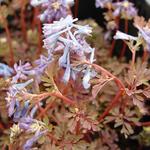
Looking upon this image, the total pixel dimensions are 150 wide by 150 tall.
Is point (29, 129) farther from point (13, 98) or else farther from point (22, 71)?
point (22, 71)

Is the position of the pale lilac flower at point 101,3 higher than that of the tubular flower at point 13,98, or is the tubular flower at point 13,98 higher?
the pale lilac flower at point 101,3

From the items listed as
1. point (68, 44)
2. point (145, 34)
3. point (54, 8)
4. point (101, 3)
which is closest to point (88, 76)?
point (68, 44)

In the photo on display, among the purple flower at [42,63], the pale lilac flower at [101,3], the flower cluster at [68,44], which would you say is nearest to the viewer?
the flower cluster at [68,44]

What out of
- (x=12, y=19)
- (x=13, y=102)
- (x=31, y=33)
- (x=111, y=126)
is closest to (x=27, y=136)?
(x=13, y=102)

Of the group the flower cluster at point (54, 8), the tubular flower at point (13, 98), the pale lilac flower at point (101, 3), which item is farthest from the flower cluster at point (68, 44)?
the pale lilac flower at point (101, 3)

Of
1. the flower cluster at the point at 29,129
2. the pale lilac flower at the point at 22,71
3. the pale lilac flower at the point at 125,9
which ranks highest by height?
the pale lilac flower at the point at 125,9

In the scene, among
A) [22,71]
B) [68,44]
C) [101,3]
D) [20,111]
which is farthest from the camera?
[101,3]

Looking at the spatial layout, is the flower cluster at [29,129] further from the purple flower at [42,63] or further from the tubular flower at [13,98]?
the purple flower at [42,63]

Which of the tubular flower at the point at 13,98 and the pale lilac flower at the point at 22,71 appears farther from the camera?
the pale lilac flower at the point at 22,71

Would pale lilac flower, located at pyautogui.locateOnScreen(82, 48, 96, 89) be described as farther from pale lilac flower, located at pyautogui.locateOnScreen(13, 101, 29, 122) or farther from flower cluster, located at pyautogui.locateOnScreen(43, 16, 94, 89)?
pale lilac flower, located at pyautogui.locateOnScreen(13, 101, 29, 122)
